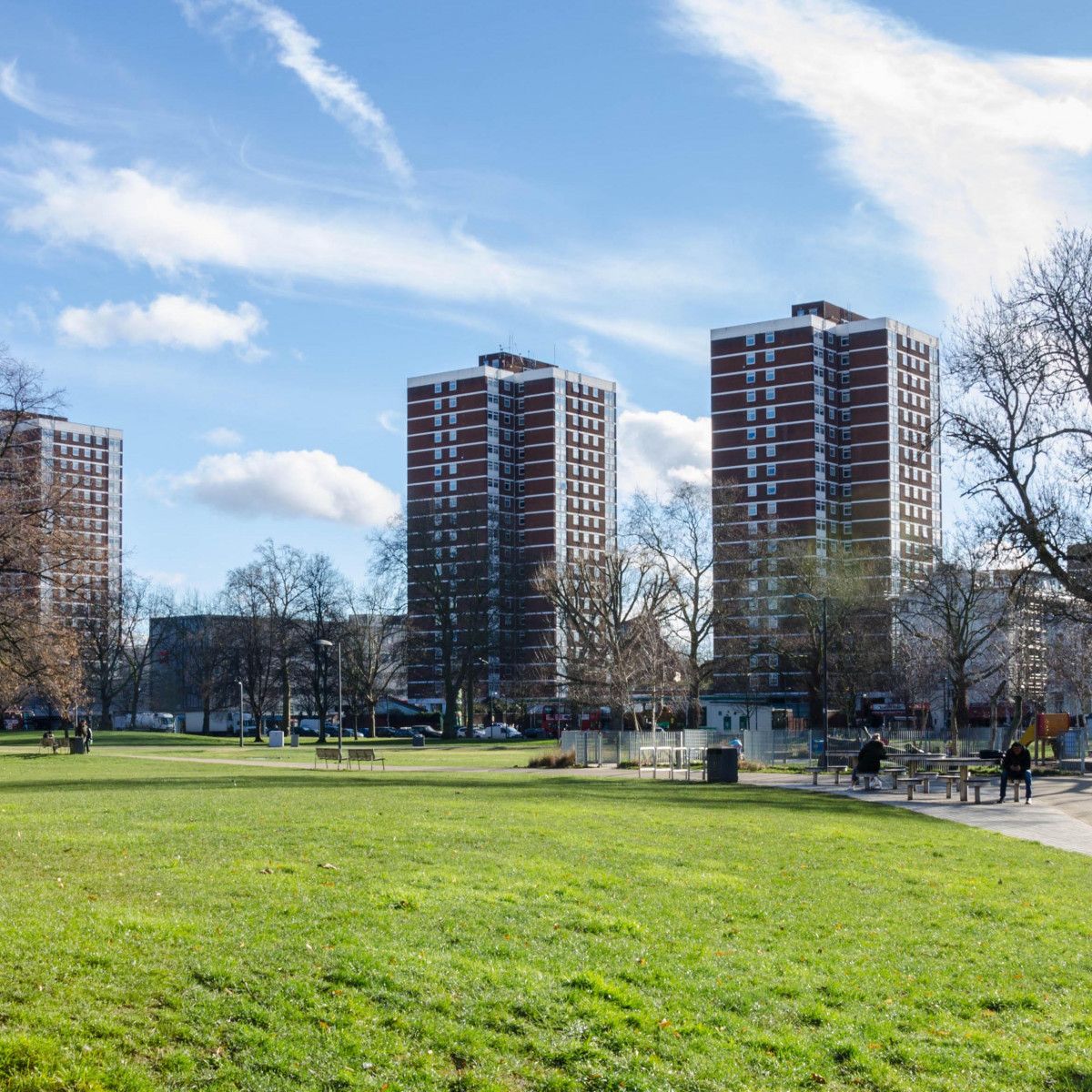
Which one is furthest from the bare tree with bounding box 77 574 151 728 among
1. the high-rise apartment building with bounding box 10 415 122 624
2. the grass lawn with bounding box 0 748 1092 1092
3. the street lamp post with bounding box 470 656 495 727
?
the grass lawn with bounding box 0 748 1092 1092

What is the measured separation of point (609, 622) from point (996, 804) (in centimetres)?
3735

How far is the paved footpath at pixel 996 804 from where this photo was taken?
24.1 meters

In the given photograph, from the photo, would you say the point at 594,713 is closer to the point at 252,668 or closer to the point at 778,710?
the point at 778,710

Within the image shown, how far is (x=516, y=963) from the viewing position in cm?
987

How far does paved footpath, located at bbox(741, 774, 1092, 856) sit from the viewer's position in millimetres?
23594

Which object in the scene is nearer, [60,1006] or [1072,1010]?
[60,1006]

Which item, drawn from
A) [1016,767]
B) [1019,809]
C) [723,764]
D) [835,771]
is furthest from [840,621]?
[1019,809]

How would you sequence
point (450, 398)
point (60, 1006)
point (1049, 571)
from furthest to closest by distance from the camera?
point (450, 398), point (1049, 571), point (60, 1006)

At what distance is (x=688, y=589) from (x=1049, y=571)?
31379mm

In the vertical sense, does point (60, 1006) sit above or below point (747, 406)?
below

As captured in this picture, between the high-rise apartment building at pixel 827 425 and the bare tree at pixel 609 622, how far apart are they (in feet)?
200

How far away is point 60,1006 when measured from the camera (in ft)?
25.5

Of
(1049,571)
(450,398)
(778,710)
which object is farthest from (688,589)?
(450,398)

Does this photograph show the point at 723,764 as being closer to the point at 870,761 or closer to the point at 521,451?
the point at 870,761
